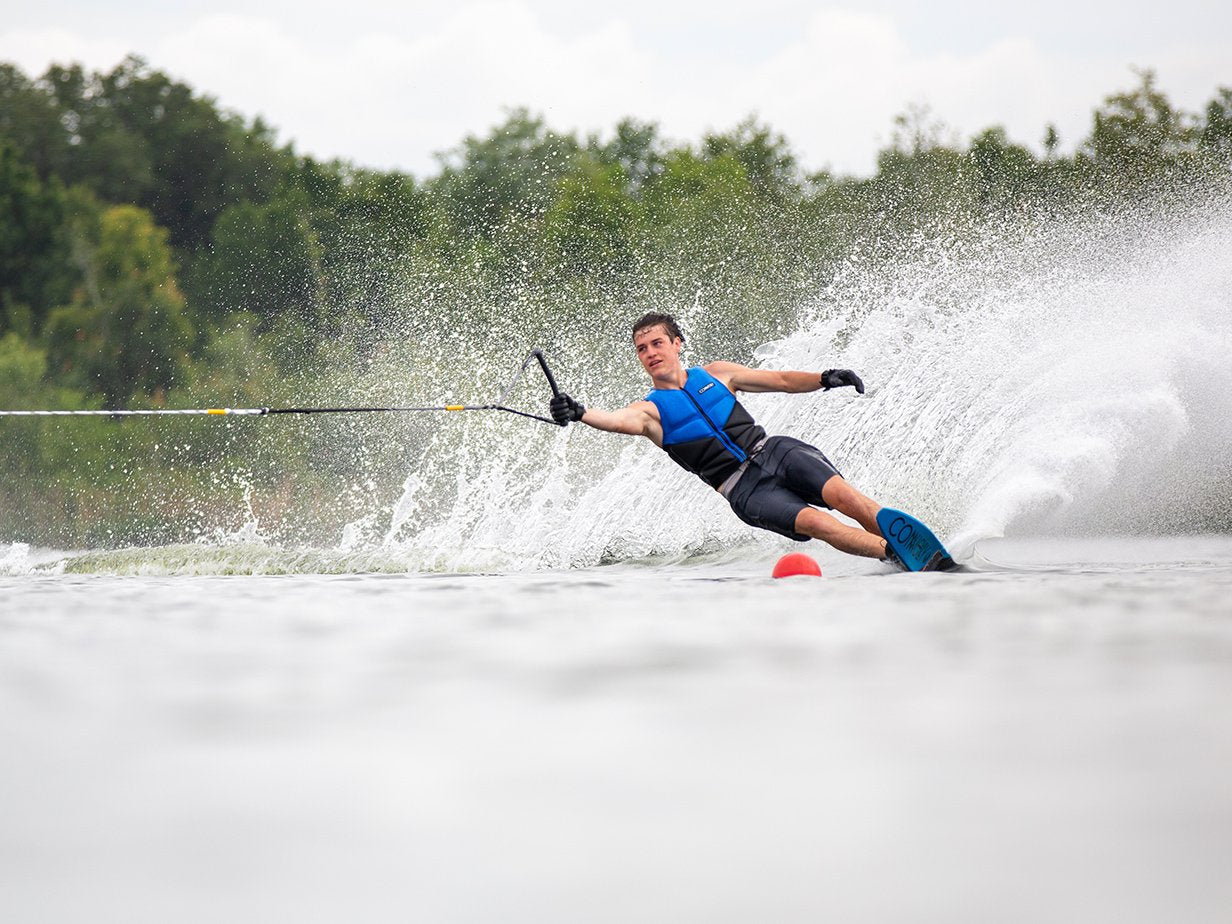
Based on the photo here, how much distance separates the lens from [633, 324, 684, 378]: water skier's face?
21.1 feet

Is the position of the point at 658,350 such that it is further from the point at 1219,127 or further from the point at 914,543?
the point at 1219,127

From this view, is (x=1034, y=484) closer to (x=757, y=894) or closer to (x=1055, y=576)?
(x=1055, y=576)

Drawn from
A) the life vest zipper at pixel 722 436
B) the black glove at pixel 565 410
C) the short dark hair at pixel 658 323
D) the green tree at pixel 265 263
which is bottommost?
the life vest zipper at pixel 722 436

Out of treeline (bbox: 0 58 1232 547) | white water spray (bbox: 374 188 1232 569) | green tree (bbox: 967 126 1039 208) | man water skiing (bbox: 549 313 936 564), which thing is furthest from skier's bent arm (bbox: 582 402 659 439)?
green tree (bbox: 967 126 1039 208)

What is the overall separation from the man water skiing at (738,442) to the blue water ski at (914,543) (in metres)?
0.33

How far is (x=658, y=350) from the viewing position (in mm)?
6445

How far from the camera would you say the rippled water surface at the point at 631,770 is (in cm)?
152

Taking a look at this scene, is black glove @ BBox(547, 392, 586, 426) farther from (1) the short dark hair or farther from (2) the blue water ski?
(2) the blue water ski

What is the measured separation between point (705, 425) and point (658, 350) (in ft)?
1.24

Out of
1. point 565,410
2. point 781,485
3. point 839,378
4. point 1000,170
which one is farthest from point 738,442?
point 1000,170

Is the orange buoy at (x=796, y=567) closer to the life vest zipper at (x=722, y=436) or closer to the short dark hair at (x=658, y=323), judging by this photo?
the life vest zipper at (x=722, y=436)

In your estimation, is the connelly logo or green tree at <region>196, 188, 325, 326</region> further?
green tree at <region>196, 188, 325, 326</region>

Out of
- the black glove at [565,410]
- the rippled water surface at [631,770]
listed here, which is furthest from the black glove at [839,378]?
the rippled water surface at [631,770]

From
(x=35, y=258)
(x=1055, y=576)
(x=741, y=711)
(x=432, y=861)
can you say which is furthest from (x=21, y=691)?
(x=35, y=258)
